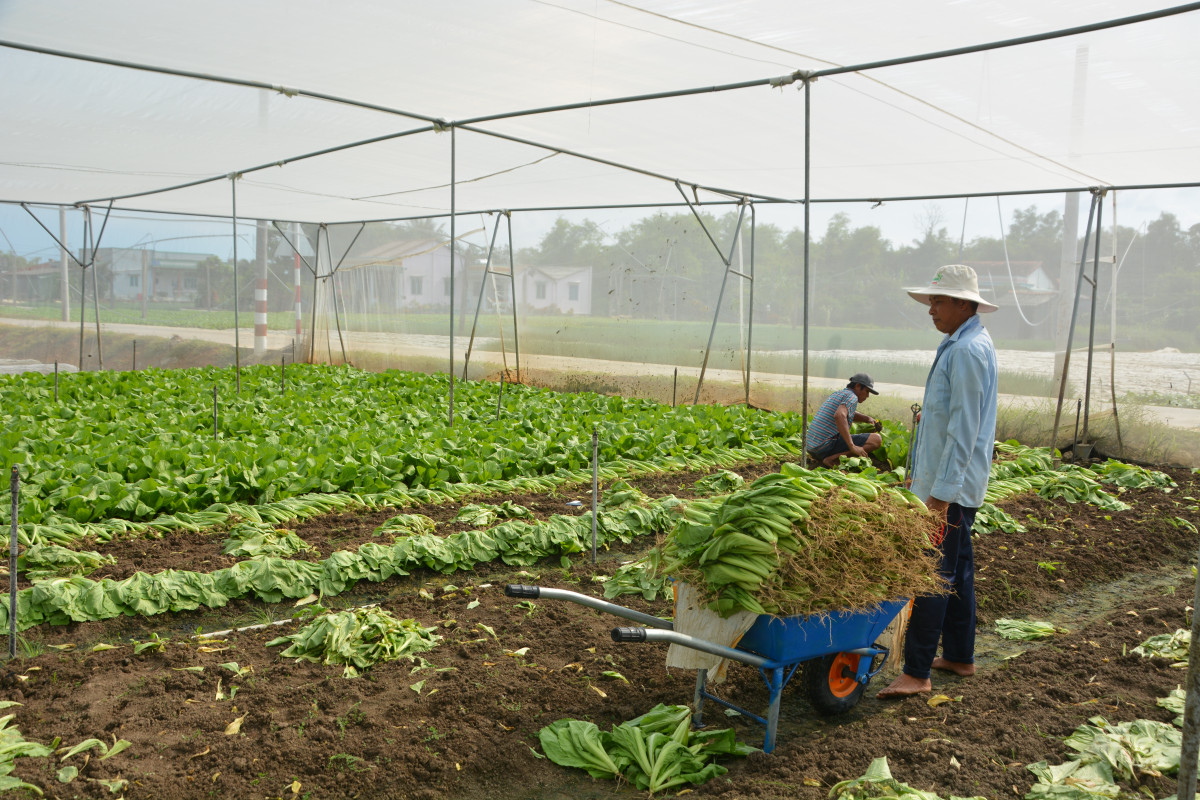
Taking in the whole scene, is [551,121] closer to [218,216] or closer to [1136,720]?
[1136,720]

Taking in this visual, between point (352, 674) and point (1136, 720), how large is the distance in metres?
3.64

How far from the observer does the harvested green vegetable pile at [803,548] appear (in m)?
3.51

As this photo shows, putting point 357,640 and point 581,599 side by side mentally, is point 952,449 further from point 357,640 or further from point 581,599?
point 357,640

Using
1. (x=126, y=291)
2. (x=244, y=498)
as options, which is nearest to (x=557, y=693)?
(x=244, y=498)

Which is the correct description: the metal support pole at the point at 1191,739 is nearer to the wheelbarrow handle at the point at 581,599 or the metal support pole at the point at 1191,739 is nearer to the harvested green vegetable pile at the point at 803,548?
the harvested green vegetable pile at the point at 803,548

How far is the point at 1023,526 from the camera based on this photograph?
7527 millimetres

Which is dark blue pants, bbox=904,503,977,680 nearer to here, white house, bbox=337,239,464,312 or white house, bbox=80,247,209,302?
white house, bbox=337,239,464,312

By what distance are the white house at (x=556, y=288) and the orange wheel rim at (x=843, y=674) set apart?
1456 cm

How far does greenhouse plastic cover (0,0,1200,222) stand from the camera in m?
5.77

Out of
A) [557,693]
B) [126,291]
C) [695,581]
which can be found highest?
[126,291]

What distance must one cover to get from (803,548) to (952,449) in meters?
1.12

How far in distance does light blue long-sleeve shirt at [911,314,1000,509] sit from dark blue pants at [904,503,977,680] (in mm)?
126

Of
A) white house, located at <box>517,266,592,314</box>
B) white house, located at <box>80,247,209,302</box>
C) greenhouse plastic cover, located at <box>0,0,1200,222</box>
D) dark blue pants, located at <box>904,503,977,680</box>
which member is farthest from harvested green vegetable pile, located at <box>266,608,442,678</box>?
white house, located at <box>80,247,209,302</box>

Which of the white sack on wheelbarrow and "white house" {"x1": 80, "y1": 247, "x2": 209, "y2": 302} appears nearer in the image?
the white sack on wheelbarrow
